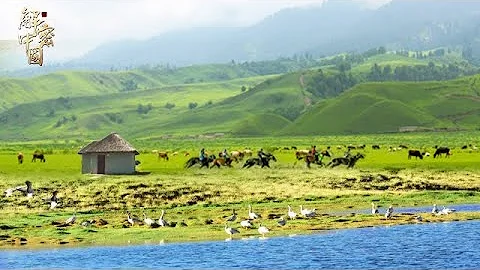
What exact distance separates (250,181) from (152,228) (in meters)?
22.8

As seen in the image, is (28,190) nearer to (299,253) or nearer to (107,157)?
(107,157)

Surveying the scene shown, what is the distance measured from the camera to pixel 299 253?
39.9m

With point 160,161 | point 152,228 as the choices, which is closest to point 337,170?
point 160,161

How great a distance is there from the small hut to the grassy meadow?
2.15m

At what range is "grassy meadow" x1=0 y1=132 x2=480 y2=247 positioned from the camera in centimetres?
4831

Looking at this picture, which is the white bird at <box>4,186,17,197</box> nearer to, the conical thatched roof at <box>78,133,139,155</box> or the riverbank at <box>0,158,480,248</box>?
the riverbank at <box>0,158,480,248</box>

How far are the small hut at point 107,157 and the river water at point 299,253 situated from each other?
2954 centimetres

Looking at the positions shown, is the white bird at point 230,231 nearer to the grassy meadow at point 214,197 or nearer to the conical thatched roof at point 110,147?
the grassy meadow at point 214,197

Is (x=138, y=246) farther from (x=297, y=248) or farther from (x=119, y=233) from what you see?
(x=297, y=248)

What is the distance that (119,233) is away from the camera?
157 feet

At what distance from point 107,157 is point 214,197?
45.0ft

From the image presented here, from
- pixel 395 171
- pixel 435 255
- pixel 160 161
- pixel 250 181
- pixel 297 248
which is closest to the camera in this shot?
pixel 435 255

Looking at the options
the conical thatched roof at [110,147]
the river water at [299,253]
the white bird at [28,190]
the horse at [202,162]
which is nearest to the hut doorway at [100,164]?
the conical thatched roof at [110,147]

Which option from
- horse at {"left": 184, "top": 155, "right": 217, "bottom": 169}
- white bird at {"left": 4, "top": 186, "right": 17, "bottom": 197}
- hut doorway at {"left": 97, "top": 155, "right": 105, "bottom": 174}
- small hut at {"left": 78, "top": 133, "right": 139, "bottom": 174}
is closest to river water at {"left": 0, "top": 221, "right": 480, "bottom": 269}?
white bird at {"left": 4, "top": 186, "right": 17, "bottom": 197}
